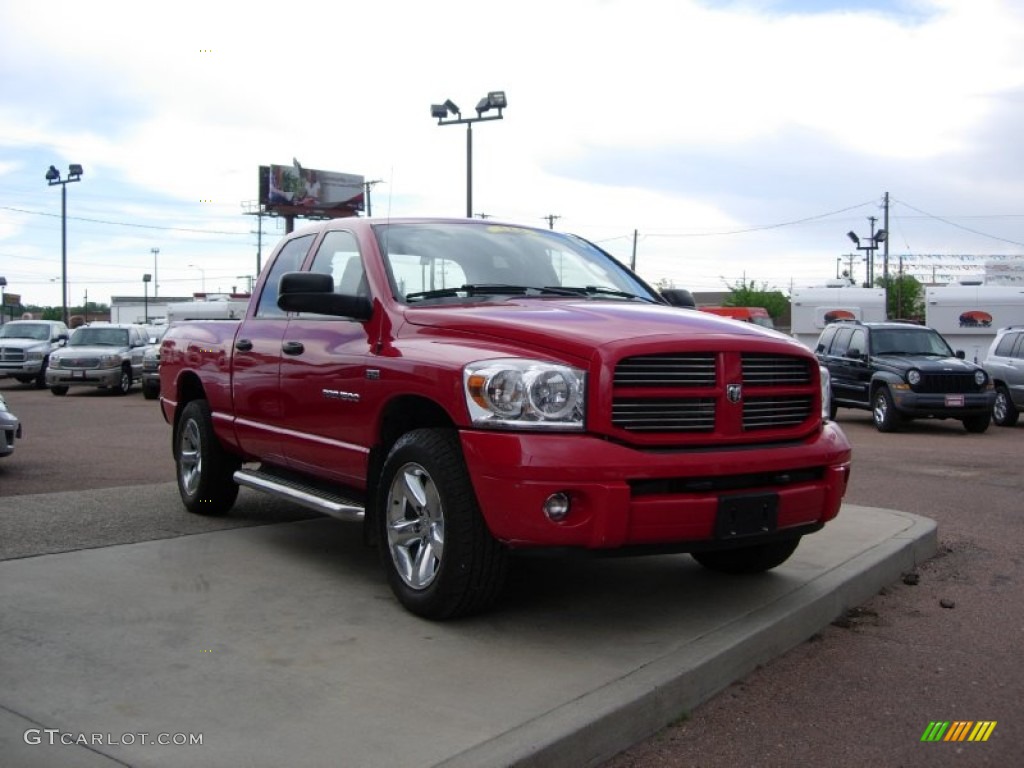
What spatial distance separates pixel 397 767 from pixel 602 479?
143 centimetres

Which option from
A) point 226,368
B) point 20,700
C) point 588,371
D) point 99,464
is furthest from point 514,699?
point 99,464

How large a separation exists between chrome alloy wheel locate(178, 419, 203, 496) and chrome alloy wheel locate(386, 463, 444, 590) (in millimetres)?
2644

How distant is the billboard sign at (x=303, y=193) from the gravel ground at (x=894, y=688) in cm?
6949

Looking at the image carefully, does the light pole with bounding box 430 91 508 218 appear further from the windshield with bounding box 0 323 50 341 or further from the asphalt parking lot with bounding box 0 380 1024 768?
the asphalt parking lot with bounding box 0 380 1024 768

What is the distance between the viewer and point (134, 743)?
338cm

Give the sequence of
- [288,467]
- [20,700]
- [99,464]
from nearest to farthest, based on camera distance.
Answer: [20,700]
[288,467]
[99,464]

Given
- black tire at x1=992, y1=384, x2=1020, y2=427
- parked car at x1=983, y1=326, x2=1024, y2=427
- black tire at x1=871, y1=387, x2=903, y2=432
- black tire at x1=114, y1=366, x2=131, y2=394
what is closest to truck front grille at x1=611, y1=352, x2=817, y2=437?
black tire at x1=871, y1=387, x2=903, y2=432

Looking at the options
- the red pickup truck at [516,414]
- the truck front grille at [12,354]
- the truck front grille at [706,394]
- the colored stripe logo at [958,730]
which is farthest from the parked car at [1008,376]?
the truck front grille at [12,354]

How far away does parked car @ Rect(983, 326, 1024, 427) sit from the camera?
58.9 feet

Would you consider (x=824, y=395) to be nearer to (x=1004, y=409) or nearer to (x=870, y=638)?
(x=870, y=638)

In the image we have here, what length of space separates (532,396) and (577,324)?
47 cm

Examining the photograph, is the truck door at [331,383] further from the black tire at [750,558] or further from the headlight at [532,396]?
the black tire at [750,558]

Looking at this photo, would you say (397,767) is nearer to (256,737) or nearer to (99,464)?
(256,737)

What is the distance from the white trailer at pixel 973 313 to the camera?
86.2 ft
